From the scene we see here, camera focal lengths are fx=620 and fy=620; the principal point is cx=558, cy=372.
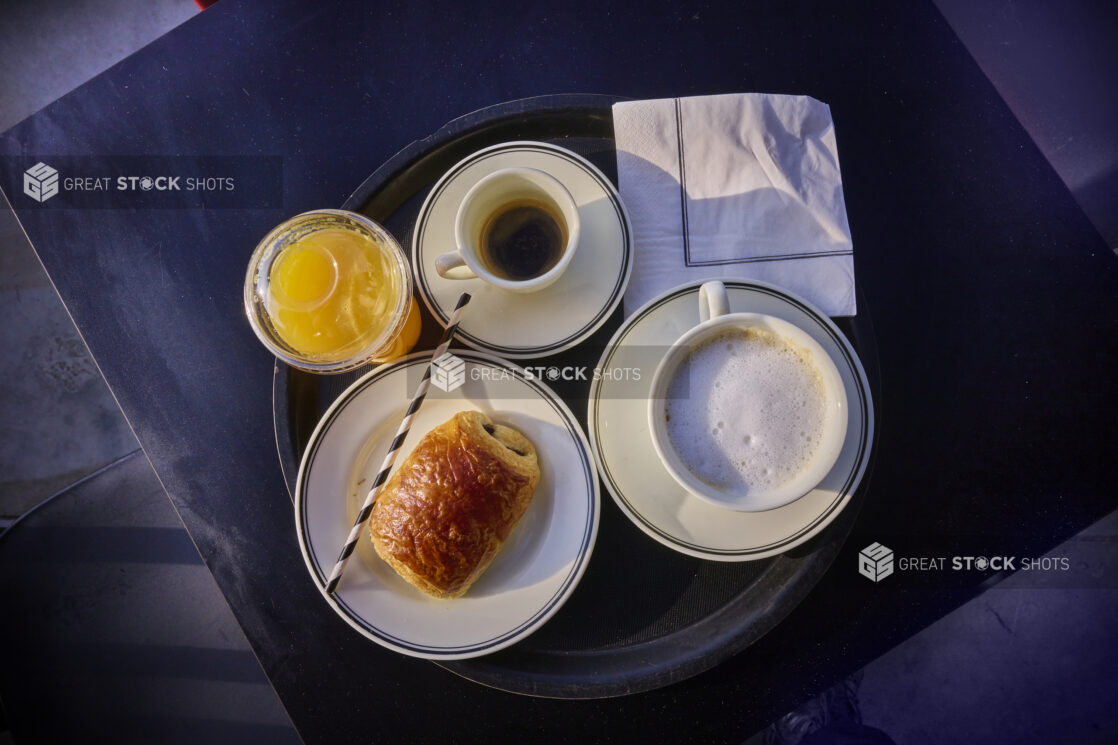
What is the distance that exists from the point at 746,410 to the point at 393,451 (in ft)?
1.87

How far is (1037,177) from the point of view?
1185 millimetres

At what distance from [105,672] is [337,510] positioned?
1.00m

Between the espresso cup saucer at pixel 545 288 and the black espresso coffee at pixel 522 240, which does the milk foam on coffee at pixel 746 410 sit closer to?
the espresso cup saucer at pixel 545 288

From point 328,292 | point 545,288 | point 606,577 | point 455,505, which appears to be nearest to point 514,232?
point 545,288

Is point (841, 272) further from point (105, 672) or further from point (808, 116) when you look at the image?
point (105, 672)

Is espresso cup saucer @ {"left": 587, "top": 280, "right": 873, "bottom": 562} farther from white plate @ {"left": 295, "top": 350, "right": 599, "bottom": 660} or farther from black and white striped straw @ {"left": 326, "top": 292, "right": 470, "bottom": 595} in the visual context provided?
black and white striped straw @ {"left": 326, "top": 292, "right": 470, "bottom": 595}

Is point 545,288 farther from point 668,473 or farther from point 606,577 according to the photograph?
point 606,577

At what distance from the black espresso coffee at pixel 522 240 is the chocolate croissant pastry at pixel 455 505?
0.90ft

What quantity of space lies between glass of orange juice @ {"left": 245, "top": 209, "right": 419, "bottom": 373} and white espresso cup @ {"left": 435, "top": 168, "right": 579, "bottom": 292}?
101mm

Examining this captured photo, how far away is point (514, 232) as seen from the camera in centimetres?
111

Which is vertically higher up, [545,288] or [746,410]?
[545,288]

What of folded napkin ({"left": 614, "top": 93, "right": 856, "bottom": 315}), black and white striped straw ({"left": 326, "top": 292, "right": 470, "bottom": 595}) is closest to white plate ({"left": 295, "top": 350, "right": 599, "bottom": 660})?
black and white striped straw ({"left": 326, "top": 292, "right": 470, "bottom": 595})

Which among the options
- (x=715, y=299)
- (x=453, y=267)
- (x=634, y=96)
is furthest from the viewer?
(x=634, y=96)

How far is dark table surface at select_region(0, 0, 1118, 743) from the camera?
117 centimetres
